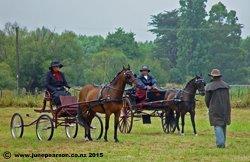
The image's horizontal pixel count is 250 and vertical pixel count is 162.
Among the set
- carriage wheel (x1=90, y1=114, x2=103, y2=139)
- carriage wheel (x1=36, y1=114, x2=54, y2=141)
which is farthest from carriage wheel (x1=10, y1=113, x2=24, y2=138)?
carriage wheel (x1=90, y1=114, x2=103, y2=139)

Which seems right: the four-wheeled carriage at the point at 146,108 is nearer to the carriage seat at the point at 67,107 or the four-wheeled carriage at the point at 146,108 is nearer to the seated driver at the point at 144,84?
the seated driver at the point at 144,84

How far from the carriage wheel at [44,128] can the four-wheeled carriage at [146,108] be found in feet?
11.9

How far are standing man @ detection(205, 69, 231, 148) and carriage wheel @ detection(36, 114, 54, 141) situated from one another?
448 cm

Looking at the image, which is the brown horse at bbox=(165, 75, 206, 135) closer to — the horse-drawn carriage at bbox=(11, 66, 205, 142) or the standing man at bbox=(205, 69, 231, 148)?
the horse-drawn carriage at bbox=(11, 66, 205, 142)

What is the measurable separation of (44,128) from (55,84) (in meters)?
1.29

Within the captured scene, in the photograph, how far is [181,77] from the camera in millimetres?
89562

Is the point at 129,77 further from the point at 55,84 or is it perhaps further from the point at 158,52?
the point at 158,52

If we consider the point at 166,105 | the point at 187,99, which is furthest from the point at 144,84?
the point at 187,99

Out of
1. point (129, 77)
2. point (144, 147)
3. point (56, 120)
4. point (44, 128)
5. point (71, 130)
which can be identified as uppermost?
point (129, 77)

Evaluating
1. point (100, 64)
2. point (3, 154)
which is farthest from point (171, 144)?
point (100, 64)

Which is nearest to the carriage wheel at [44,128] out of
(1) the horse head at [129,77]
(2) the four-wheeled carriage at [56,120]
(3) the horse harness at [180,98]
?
(2) the four-wheeled carriage at [56,120]

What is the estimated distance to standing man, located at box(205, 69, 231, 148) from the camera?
664 inches

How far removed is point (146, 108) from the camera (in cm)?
2252

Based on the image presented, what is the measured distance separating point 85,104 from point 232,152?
5.03m
